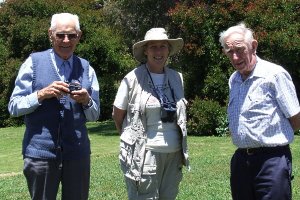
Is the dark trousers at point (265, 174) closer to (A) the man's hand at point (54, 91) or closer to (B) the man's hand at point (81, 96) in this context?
(B) the man's hand at point (81, 96)

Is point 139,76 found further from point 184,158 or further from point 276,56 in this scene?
point 276,56

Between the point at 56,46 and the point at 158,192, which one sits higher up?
the point at 56,46

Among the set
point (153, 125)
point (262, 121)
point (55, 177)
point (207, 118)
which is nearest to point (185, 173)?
point (153, 125)

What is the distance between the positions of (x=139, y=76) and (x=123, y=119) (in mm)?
417

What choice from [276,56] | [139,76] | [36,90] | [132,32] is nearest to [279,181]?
[139,76]

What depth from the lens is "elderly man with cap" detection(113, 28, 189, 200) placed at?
4805mm

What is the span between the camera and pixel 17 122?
25.3 meters

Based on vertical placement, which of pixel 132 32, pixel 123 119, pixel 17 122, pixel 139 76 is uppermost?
pixel 132 32

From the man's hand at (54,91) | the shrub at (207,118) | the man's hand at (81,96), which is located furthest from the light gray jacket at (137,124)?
the shrub at (207,118)

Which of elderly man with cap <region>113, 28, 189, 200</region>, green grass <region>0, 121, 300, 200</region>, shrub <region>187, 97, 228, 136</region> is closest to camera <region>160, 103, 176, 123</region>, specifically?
elderly man with cap <region>113, 28, 189, 200</region>

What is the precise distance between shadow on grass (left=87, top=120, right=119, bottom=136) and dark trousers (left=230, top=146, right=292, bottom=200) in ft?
48.7

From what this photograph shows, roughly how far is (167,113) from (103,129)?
1669cm

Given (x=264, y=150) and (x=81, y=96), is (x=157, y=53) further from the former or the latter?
(x=264, y=150)

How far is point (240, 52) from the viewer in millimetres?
4148
